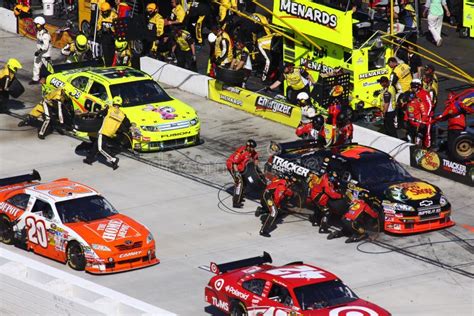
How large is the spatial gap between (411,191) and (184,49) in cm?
1210

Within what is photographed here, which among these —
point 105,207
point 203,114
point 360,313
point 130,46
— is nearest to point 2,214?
point 105,207

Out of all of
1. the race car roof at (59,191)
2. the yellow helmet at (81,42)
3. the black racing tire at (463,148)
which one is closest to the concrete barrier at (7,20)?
the yellow helmet at (81,42)

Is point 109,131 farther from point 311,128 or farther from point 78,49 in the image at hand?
point 78,49

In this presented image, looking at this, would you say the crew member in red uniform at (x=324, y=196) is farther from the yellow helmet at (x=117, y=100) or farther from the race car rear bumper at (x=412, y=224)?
the yellow helmet at (x=117, y=100)

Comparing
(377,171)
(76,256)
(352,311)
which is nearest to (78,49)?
(377,171)

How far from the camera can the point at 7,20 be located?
4181 centimetres

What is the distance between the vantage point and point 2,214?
81.9 ft

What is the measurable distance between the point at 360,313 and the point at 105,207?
6431 mm

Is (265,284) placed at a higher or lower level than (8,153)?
higher

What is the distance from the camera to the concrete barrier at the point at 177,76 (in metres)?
35.5

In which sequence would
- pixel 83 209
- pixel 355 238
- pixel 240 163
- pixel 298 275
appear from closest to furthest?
pixel 298 275 → pixel 83 209 → pixel 355 238 → pixel 240 163

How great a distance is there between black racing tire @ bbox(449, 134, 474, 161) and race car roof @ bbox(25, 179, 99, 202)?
8.55m

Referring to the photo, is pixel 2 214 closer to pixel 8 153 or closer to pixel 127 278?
pixel 127 278

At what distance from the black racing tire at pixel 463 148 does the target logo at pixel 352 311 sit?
31.1 feet
